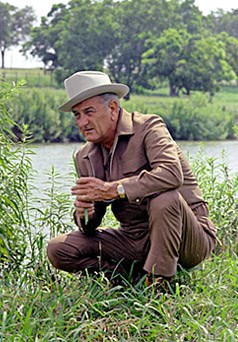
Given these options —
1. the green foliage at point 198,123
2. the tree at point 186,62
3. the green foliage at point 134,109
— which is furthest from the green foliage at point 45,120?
the tree at point 186,62

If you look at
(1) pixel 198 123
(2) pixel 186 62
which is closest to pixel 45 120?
(1) pixel 198 123

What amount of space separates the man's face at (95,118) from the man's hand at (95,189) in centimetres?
24

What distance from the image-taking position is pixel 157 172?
3703 millimetres

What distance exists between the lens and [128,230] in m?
4.02

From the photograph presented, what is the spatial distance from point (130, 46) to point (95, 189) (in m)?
48.2

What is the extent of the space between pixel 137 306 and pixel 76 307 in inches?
12.4

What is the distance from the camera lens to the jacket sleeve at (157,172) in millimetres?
3695

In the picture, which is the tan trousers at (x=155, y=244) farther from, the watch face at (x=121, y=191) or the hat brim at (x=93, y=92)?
the hat brim at (x=93, y=92)

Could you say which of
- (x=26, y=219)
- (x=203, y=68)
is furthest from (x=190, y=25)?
(x=26, y=219)

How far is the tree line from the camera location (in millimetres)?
47531

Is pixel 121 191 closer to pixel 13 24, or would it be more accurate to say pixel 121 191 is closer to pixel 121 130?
pixel 121 130

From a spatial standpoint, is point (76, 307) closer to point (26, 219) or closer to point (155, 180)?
point (155, 180)

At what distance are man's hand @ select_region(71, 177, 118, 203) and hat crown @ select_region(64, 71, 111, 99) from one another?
45cm

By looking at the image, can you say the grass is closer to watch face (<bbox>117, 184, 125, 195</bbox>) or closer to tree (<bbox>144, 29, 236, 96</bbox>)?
watch face (<bbox>117, 184, 125, 195</bbox>)
